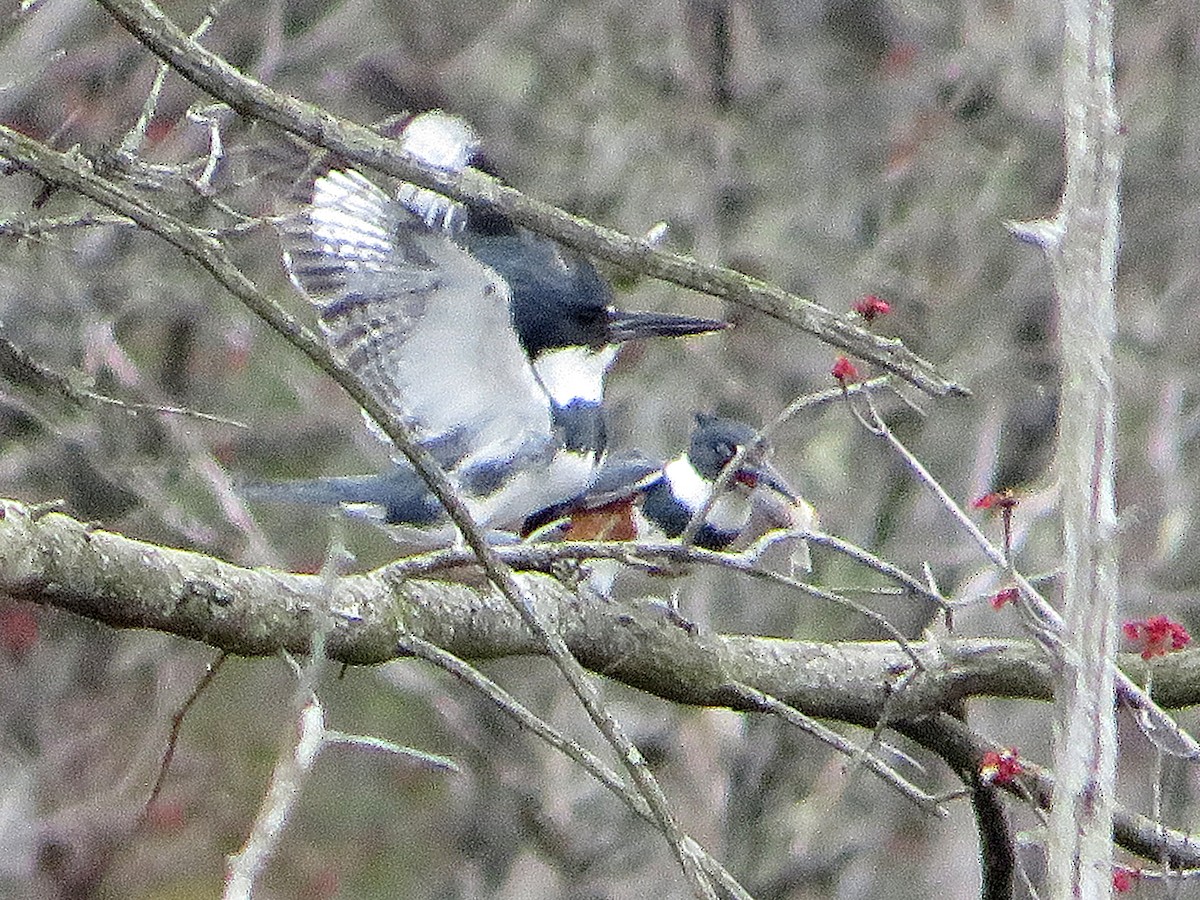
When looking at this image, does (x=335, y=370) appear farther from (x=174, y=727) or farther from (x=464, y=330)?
(x=464, y=330)

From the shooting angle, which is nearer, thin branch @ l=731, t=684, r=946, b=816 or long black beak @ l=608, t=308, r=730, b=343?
thin branch @ l=731, t=684, r=946, b=816

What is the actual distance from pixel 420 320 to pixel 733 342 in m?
1.68

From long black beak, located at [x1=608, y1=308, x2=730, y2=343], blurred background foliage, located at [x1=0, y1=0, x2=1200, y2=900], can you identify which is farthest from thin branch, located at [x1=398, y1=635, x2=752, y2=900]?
blurred background foliage, located at [x1=0, y1=0, x2=1200, y2=900]

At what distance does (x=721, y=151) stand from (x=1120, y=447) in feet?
4.10

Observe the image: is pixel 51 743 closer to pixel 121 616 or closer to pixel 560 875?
pixel 560 875

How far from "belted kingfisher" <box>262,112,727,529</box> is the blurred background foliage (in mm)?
806

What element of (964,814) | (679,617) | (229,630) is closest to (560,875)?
(964,814)

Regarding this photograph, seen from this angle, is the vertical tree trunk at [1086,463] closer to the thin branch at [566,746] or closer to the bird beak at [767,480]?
the thin branch at [566,746]

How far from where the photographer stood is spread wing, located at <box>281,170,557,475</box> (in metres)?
3.02

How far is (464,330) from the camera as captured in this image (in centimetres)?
330

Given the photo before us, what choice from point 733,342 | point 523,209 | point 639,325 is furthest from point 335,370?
point 733,342

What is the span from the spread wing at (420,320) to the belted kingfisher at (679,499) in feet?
0.80

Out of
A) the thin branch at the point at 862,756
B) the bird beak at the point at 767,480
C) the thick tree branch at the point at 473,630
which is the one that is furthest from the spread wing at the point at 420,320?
the thin branch at the point at 862,756

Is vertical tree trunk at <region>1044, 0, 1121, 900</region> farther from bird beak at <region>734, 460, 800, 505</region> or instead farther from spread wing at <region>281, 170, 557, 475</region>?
bird beak at <region>734, 460, 800, 505</region>
